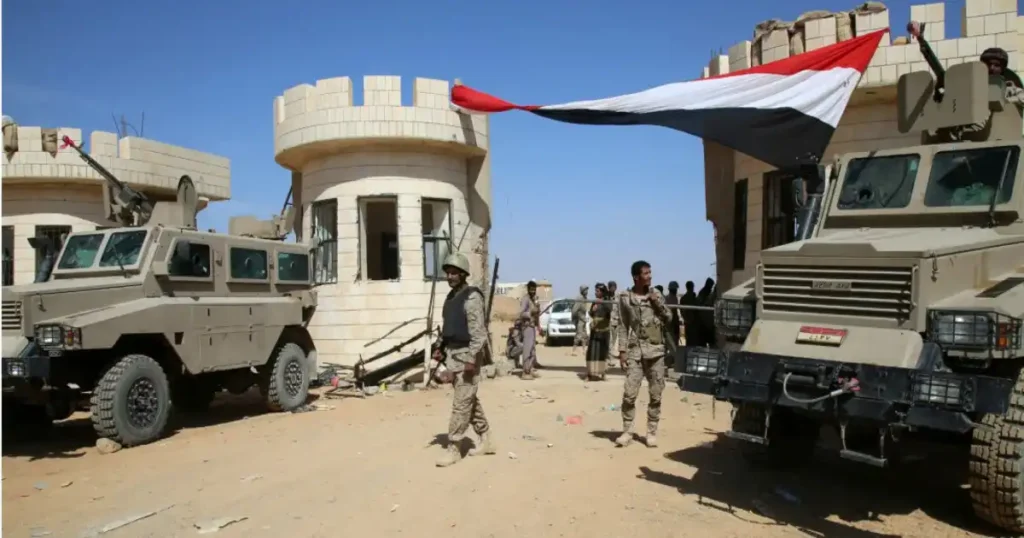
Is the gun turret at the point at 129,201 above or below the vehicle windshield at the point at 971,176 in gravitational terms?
above

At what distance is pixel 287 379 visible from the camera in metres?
9.73

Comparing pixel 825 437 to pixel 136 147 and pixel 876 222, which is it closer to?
pixel 876 222

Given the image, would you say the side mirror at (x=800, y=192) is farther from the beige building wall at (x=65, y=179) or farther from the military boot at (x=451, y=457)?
the beige building wall at (x=65, y=179)

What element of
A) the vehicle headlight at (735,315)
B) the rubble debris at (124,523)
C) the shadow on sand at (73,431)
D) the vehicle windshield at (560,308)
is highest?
the vehicle headlight at (735,315)

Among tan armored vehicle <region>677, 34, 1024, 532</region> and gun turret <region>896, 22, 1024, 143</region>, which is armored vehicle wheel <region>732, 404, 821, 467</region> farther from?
gun turret <region>896, 22, 1024, 143</region>

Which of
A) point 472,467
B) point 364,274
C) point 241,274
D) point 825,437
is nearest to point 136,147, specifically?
point 364,274

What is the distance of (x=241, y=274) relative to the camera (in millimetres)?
9398

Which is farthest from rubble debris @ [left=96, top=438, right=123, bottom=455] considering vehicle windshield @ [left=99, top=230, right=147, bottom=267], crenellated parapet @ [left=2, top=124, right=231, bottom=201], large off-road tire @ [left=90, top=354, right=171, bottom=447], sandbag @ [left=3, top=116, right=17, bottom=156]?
sandbag @ [left=3, top=116, right=17, bottom=156]

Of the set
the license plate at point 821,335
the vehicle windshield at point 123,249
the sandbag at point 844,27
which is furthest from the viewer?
the sandbag at point 844,27

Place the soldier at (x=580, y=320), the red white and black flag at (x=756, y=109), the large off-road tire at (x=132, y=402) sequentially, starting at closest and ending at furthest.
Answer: the large off-road tire at (x=132, y=402)
the red white and black flag at (x=756, y=109)
the soldier at (x=580, y=320)

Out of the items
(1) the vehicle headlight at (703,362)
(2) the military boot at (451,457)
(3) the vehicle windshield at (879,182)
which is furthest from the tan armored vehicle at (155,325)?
(3) the vehicle windshield at (879,182)

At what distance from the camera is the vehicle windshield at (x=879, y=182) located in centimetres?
568

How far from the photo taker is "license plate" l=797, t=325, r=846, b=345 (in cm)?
457

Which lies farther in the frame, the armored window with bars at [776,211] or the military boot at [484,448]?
the armored window with bars at [776,211]
